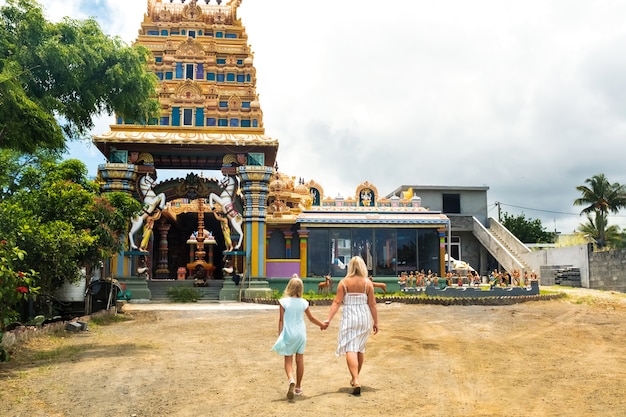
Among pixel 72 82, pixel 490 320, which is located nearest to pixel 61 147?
pixel 72 82

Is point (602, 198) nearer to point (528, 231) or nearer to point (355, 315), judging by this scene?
point (528, 231)

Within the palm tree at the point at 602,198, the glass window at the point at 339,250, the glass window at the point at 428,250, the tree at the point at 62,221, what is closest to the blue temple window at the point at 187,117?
the glass window at the point at 339,250

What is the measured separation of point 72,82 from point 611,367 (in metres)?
9.99

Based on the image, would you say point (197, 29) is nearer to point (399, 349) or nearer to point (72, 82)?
point (72, 82)

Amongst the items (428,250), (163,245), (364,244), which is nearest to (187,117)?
(163,245)

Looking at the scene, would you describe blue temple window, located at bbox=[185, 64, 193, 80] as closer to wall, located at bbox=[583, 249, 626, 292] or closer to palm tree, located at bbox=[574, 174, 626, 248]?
wall, located at bbox=[583, 249, 626, 292]

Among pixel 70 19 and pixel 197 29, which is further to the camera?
pixel 197 29

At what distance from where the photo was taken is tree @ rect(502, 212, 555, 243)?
51750 mm

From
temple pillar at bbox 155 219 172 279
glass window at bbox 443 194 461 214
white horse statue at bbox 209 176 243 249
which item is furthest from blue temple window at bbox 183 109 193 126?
glass window at bbox 443 194 461 214

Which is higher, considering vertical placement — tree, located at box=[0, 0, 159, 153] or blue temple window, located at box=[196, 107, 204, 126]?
blue temple window, located at box=[196, 107, 204, 126]

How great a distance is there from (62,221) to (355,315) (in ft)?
31.9

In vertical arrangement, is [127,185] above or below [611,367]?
above

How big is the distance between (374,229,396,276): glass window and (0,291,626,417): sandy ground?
14.6m

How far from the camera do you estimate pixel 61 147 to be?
34.4 ft
